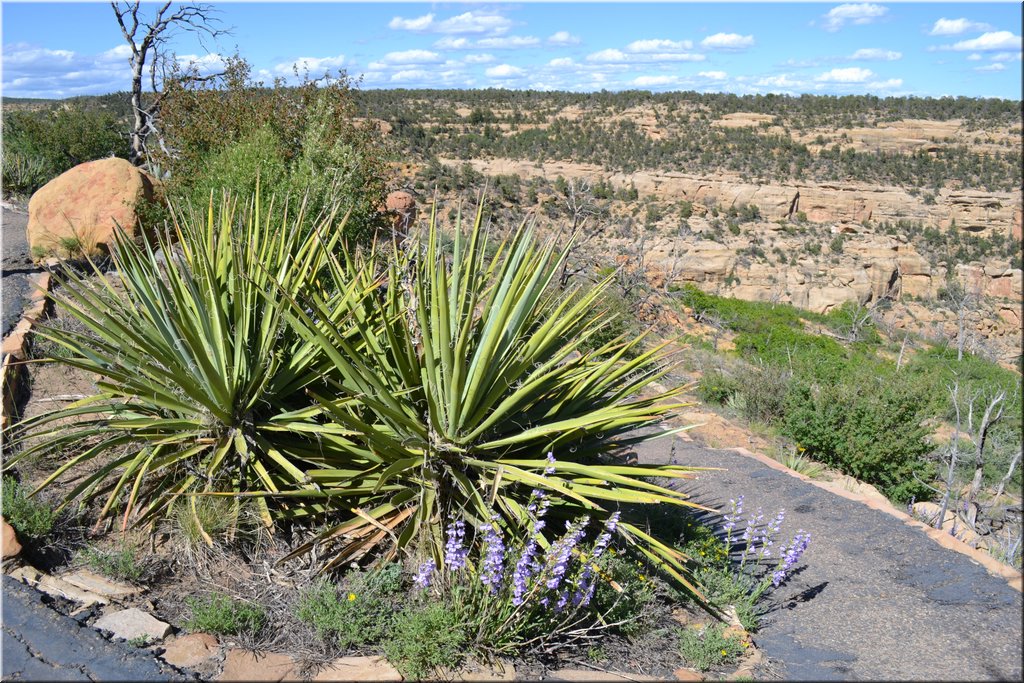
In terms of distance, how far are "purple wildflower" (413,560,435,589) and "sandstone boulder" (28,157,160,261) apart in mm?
5982

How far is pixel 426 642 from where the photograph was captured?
3.43 meters

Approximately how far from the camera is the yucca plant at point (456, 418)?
3920 millimetres

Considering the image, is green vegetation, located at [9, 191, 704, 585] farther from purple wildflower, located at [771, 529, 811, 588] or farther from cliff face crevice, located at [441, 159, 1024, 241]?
cliff face crevice, located at [441, 159, 1024, 241]

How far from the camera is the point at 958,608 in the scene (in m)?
4.80

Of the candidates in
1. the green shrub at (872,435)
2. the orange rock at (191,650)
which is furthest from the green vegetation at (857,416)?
the orange rock at (191,650)

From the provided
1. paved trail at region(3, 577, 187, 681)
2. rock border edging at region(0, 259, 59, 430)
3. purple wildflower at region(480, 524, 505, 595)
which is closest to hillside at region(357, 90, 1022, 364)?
rock border edging at region(0, 259, 59, 430)

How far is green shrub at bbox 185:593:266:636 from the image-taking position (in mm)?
3461

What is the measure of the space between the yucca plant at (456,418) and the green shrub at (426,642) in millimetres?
416

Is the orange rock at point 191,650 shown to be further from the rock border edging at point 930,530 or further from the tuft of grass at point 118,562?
the rock border edging at point 930,530

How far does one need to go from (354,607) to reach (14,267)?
628 centimetres

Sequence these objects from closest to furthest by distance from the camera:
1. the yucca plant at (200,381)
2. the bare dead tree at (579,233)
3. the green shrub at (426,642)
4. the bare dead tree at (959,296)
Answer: the green shrub at (426,642) < the yucca plant at (200,381) < the bare dead tree at (579,233) < the bare dead tree at (959,296)

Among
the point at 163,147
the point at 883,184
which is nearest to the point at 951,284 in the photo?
the point at 883,184

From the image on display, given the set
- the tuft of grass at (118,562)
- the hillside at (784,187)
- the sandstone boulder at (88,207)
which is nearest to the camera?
Result: the tuft of grass at (118,562)

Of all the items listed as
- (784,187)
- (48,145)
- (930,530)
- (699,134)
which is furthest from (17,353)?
(699,134)
